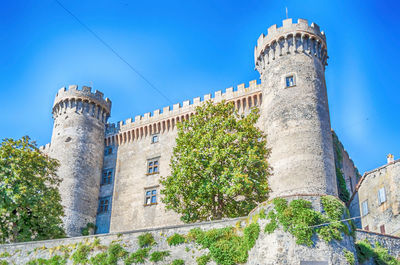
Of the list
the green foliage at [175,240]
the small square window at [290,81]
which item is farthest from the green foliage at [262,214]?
the small square window at [290,81]

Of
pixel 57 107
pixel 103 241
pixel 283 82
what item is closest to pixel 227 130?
pixel 283 82

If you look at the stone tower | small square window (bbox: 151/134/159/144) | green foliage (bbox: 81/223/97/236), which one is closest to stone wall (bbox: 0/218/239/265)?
the stone tower

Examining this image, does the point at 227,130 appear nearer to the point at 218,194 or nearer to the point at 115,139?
the point at 218,194

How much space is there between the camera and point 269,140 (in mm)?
34094

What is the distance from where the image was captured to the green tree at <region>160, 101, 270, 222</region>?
29219mm

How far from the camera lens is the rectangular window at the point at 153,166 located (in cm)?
4282

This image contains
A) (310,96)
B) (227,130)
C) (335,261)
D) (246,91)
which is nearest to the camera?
(335,261)

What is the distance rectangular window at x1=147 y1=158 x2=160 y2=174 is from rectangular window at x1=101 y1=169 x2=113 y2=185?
4.22m

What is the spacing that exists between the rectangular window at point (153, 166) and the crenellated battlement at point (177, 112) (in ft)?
10.0

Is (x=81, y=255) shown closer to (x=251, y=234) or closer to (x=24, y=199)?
(x=24, y=199)

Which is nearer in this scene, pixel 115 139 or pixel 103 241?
pixel 103 241

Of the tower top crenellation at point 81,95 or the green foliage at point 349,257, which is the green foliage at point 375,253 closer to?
the green foliage at point 349,257

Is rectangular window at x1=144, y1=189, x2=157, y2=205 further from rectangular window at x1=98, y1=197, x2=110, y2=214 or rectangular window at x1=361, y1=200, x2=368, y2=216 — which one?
rectangular window at x1=361, y1=200, x2=368, y2=216

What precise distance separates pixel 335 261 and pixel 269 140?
1542 centimetres
